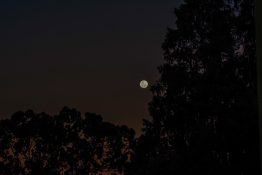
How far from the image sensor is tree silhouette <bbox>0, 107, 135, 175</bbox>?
4647 cm

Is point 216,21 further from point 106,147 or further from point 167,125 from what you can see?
point 106,147

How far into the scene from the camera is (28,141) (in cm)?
4703

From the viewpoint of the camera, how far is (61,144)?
47.7m

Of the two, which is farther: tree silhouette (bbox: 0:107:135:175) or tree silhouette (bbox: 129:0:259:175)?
tree silhouette (bbox: 0:107:135:175)

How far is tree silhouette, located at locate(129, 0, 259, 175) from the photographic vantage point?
23875 millimetres

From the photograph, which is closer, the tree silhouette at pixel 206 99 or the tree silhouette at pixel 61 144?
the tree silhouette at pixel 206 99

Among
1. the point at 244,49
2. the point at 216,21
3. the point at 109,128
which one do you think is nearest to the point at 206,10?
→ the point at 216,21

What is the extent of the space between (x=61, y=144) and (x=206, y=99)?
24.5 metres

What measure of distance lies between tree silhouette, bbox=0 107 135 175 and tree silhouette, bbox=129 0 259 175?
62.1ft

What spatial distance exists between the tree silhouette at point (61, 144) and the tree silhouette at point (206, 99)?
18.9 m

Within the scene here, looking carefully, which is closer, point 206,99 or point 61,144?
point 206,99

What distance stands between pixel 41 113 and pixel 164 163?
2370 centimetres

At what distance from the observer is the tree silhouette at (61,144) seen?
152ft

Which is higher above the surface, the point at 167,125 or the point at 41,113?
the point at 41,113
